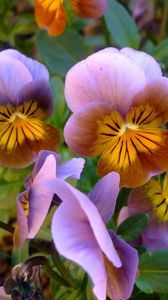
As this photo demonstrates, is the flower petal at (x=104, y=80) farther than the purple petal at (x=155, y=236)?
No

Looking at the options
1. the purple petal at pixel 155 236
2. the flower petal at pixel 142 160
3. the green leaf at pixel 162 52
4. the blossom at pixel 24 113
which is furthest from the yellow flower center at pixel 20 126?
the green leaf at pixel 162 52

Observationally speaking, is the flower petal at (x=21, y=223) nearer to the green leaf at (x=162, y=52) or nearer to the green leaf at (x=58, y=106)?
the green leaf at (x=58, y=106)

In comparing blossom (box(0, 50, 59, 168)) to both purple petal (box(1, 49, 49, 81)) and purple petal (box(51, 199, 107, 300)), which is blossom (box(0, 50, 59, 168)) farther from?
purple petal (box(51, 199, 107, 300))

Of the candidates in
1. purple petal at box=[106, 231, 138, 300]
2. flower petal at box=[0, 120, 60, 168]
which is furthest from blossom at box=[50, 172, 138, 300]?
flower petal at box=[0, 120, 60, 168]

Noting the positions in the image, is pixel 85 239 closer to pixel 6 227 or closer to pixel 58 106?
pixel 6 227

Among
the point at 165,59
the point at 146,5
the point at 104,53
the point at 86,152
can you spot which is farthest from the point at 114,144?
the point at 146,5

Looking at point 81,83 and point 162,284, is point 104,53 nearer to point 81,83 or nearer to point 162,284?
point 81,83
